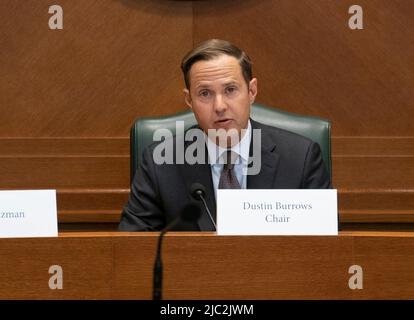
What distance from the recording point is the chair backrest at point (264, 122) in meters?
2.59

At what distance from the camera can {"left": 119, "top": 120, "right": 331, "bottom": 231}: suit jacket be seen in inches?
97.6

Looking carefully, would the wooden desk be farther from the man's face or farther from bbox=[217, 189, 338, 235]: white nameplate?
the man's face

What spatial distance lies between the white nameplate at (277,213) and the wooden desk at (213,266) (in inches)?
2.0

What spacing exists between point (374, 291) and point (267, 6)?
1.99m

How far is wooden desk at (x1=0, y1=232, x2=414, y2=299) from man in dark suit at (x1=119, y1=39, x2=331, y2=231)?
2.76 feet

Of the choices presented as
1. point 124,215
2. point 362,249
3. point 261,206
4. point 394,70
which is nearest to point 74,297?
point 261,206

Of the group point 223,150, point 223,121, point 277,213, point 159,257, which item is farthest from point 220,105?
point 159,257

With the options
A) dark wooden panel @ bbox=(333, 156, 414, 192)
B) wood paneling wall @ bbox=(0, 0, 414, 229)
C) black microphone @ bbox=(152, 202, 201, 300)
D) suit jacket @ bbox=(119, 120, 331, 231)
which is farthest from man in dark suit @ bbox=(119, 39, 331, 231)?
black microphone @ bbox=(152, 202, 201, 300)

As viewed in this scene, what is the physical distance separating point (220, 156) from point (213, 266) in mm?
987

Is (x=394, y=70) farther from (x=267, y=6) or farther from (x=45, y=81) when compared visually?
(x=45, y=81)

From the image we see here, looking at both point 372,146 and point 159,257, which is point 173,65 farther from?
point 159,257

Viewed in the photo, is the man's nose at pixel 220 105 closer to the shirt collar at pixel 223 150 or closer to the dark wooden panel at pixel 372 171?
the shirt collar at pixel 223 150

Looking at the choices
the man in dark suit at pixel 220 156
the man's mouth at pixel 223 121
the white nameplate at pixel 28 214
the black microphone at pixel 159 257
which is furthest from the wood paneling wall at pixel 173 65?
the black microphone at pixel 159 257

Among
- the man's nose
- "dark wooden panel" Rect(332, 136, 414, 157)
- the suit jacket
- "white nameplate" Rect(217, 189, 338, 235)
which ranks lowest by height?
"white nameplate" Rect(217, 189, 338, 235)
